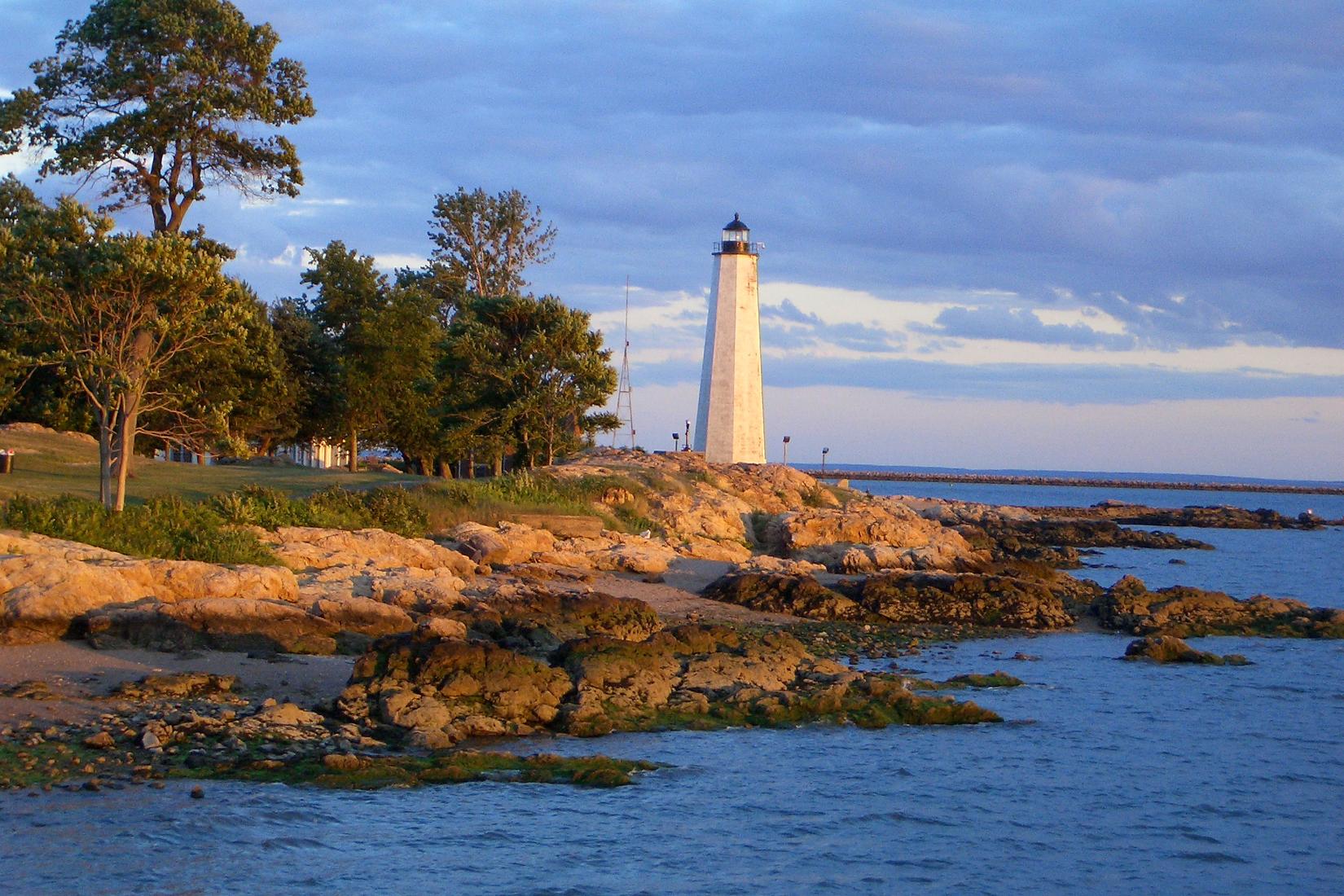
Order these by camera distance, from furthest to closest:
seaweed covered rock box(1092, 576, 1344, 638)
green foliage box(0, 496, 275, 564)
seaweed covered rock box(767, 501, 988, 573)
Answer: seaweed covered rock box(767, 501, 988, 573) < seaweed covered rock box(1092, 576, 1344, 638) < green foliage box(0, 496, 275, 564)

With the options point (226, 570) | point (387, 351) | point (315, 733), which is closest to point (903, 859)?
point (315, 733)

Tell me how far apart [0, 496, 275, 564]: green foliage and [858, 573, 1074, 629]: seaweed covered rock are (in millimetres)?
9880

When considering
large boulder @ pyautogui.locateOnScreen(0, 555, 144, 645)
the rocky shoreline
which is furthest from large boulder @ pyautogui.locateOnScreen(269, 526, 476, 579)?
large boulder @ pyautogui.locateOnScreen(0, 555, 144, 645)

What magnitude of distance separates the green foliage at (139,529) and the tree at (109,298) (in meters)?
0.91

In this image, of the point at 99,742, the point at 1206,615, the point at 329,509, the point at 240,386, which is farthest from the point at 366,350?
the point at 99,742

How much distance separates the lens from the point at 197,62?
24.4 meters

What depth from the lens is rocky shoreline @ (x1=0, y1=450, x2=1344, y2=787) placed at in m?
9.93

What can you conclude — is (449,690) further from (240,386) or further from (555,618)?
(240,386)

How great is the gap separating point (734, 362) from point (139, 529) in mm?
25087

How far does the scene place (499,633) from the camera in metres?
14.6

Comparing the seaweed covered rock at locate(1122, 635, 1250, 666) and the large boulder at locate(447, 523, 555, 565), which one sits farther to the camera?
the large boulder at locate(447, 523, 555, 565)

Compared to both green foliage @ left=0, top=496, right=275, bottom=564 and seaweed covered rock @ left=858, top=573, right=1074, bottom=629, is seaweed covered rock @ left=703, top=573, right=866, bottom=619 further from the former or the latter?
green foliage @ left=0, top=496, right=275, bottom=564

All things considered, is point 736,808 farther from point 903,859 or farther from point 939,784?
point 939,784

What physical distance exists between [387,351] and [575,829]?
88.7ft
